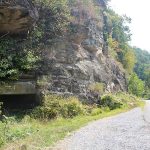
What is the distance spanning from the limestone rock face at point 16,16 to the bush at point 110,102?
8.51m

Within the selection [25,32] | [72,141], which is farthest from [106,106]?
[72,141]

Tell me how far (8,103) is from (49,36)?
233 inches

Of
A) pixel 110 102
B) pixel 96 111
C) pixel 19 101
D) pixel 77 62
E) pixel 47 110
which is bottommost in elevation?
pixel 96 111

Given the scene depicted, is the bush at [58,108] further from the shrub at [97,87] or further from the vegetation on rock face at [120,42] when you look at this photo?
the vegetation on rock face at [120,42]

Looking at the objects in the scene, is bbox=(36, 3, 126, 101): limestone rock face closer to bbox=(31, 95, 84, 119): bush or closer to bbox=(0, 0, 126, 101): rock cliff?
bbox=(0, 0, 126, 101): rock cliff

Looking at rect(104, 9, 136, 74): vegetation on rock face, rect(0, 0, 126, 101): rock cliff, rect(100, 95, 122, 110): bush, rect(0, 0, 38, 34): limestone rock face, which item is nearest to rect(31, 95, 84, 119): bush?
rect(0, 0, 126, 101): rock cliff

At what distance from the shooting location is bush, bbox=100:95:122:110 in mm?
28544

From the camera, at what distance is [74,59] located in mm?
27562

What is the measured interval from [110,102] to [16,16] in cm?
1122

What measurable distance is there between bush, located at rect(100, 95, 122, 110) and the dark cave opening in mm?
6652

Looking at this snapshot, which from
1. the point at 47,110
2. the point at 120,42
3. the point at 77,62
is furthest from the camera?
the point at 120,42

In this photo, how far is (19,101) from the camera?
2373cm

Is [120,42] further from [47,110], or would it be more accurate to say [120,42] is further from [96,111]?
[47,110]

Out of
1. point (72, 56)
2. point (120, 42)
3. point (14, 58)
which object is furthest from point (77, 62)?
point (120, 42)
